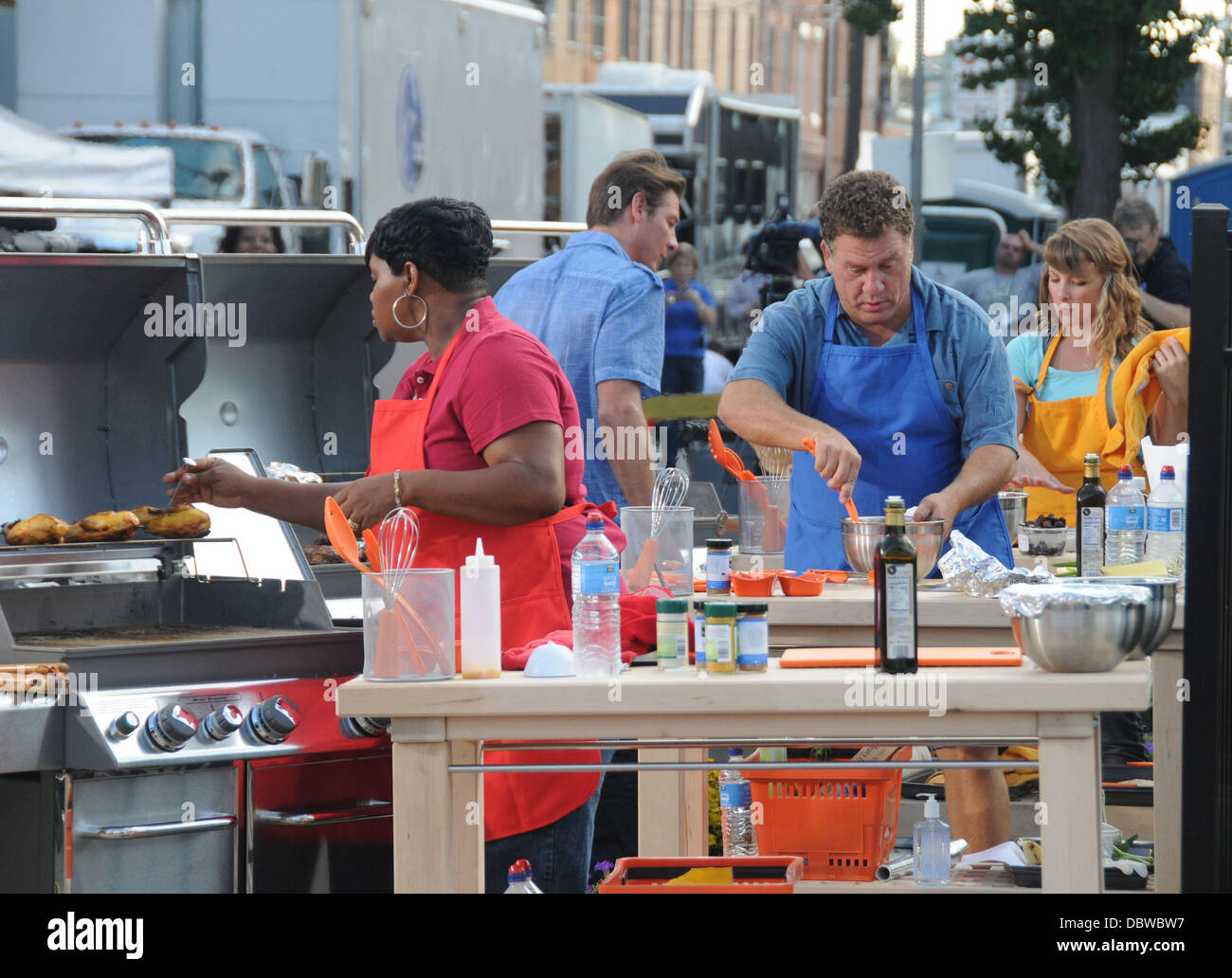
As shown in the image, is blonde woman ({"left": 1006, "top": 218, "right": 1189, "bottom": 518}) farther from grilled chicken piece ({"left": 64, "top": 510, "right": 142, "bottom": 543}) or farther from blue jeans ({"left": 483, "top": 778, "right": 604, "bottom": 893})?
grilled chicken piece ({"left": 64, "top": 510, "right": 142, "bottom": 543})

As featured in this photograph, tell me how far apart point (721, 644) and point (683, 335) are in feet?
25.3

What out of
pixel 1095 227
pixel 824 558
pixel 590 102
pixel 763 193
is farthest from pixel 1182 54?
pixel 824 558

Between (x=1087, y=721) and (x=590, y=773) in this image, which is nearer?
(x=1087, y=721)

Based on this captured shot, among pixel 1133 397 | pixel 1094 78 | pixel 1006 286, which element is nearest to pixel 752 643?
pixel 1133 397

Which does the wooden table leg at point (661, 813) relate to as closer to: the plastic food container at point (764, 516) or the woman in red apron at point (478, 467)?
the woman in red apron at point (478, 467)

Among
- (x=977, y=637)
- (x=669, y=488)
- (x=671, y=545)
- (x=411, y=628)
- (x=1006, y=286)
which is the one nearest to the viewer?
(x=411, y=628)

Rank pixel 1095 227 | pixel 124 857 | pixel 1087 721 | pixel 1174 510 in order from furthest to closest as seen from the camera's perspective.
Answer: pixel 1095 227 → pixel 1174 510 → pixel 124 857 → pixel 1087 721

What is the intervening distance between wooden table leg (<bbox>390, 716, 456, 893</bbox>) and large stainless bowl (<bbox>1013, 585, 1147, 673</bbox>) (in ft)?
3.16

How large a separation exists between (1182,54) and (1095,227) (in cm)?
864

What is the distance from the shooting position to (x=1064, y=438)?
532 centimetres

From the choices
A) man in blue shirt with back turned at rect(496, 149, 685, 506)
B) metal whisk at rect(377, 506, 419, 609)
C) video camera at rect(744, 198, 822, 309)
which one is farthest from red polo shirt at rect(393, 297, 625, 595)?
video camera at rect(744, 198, 822, 309)

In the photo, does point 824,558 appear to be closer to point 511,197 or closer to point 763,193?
point 511,197

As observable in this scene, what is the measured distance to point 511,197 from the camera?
11758 millimetres

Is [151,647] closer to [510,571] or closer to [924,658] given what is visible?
[510,571]
